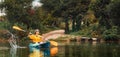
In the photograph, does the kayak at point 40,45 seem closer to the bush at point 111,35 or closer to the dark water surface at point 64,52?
the dark water surface at point 64,52

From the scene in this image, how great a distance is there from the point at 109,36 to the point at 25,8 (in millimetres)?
14122

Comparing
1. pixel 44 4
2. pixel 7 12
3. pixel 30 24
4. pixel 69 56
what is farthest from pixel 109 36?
pixel 69 56

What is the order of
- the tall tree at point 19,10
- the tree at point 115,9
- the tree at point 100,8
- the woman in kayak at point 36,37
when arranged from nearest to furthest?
1. the woman in kayak at point 36,37
2. the tree at point 115,9
3. the tree at point 100,8
4. the tall tree at point 19,10

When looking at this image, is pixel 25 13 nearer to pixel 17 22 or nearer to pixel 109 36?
pixel 17 22

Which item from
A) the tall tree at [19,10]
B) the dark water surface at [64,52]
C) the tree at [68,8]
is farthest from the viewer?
the tree at [68,8]

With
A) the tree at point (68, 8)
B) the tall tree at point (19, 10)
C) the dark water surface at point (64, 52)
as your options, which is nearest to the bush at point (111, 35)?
the tall tree at point (19, 10)

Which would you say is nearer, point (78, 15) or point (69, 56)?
point (69, 56)

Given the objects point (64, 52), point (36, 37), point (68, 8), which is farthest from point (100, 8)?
point (64, 52)

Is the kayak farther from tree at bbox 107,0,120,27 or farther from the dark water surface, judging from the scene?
tree at bbox 107,0,120,27

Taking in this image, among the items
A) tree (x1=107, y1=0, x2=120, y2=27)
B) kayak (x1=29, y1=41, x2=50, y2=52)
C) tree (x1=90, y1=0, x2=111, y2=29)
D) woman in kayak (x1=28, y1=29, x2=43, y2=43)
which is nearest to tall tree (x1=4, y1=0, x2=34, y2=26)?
tree (x1=90, y1=0, x2=111, y2=29)

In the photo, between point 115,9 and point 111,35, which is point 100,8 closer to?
point 111,35

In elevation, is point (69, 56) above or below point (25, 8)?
below

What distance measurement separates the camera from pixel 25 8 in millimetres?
67625

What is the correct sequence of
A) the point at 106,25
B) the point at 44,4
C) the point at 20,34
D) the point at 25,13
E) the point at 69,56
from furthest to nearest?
the point at 44,4, the point at 106,25, the point at 25,13, the point at 20,34, the point at 69,56
